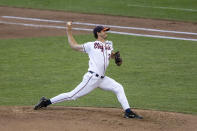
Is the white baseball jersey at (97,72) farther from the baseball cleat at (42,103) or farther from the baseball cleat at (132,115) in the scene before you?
the baseball cleat at (42,103)

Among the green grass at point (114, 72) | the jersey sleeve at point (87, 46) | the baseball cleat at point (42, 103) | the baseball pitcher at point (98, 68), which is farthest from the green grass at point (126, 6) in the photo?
the baseball cleat at point (42, 103)

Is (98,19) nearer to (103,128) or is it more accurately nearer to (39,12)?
(39,12)

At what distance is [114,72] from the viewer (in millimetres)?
13133

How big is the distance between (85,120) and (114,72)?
442 centimetres

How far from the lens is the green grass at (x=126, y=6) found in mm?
20391

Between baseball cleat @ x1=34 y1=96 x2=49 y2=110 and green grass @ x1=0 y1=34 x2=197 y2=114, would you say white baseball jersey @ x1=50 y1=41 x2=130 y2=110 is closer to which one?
baseball cleat @ x1=34 y1=96 x2=49 y2=110

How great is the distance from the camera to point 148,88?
1170cm

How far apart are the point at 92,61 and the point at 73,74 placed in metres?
3.86

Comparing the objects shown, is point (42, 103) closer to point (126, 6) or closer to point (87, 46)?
point (87, 46)

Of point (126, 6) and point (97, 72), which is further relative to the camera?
point (126, 6)


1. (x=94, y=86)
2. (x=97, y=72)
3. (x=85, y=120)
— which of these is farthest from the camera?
(x=94, y=86)

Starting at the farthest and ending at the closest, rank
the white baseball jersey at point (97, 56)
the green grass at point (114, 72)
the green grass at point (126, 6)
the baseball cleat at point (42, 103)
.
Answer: the green grass at point (126, 6) → the green grass at point (114, 72) → the baseball cleat at point (42, 103) → the white baseball jersey at point (97, 56)

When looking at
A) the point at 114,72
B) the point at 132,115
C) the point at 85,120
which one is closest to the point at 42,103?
the point at 85,120

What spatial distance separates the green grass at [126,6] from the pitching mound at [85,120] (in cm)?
1080
